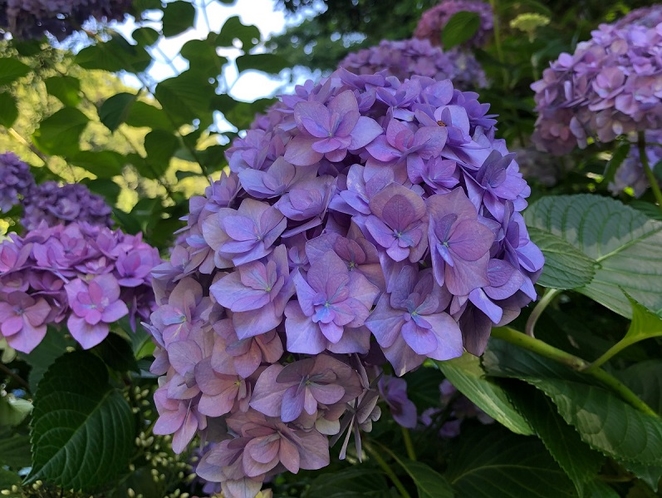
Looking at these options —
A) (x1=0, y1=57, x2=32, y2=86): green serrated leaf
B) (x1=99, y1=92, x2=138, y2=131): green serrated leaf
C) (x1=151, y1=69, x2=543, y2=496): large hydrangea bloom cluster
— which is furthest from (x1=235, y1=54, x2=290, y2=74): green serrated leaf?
(x1=151, y1=69, x2=543, y2=496): large hydrangea bloom cluster

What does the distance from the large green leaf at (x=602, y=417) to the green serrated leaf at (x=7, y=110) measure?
79 centimetres

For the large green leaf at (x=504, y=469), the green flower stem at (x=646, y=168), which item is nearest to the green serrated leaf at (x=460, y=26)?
the green flower stem at (x=646, y=168)

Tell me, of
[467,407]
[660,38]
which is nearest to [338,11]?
[660,38]

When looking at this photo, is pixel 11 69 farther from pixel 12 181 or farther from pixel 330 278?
pixel 330 278

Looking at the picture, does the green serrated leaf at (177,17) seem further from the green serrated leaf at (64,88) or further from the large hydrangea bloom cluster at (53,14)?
the green serrated leaf at (64,88)

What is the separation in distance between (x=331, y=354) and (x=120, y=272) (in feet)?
1.10

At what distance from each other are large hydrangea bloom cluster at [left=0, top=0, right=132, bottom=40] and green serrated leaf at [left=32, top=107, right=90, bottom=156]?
12cm

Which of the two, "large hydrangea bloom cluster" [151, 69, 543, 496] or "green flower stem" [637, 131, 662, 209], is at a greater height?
"large hydrangea bloom cluster" [151, 69, 543, 496]

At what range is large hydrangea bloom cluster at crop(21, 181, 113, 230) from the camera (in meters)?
0.76

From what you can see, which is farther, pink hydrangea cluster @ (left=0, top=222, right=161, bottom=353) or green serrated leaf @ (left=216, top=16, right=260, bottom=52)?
green serrated leaf @ (left=216, top=16, right=260, bottom=52)

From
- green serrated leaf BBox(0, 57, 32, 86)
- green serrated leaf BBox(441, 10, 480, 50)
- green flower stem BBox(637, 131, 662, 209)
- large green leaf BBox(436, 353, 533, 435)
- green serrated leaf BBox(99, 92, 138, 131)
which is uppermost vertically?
green serrated leaf BBox(0, 57, 32, 86)

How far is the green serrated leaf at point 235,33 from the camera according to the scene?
0.98 metres

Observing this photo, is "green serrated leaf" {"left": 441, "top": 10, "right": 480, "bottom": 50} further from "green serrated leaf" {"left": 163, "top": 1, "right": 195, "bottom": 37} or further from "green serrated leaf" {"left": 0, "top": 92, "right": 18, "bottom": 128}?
"green serrated leaf" {"left": 0, "top": 92, "right": 18, "bottom": 128}

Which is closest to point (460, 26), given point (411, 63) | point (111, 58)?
point (411, 63)
